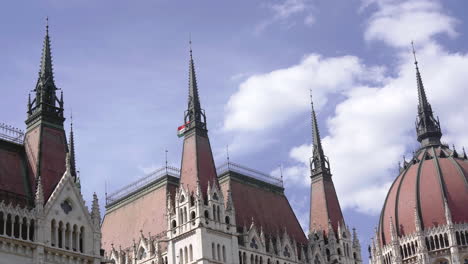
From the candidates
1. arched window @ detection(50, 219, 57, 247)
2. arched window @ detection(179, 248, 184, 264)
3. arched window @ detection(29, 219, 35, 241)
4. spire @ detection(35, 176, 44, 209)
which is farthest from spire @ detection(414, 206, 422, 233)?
arched window @ detection(29, 219, 35, 241)

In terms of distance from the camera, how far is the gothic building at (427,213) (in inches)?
4080

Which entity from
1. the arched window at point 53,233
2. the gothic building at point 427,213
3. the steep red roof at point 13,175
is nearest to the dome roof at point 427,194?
the gothic building at point 427,213

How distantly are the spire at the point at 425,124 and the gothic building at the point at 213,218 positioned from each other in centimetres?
2858

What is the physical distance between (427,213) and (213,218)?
135 feet

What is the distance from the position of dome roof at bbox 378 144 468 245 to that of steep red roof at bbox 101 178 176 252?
37451 millimetres

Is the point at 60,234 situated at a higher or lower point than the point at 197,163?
lower

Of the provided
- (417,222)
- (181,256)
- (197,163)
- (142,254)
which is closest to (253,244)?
(181,256)

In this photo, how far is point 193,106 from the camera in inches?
3105

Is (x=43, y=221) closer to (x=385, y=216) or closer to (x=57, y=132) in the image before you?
(x=57, y=132)

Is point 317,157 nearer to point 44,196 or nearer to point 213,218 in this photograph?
point 213,218

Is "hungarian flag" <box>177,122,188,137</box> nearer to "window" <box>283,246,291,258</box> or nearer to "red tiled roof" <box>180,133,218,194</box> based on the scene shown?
"red tiled roof" <box>180,133,218,194</box>

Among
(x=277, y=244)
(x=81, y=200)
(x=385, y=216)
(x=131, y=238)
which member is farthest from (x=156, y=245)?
(x=385, y=216)

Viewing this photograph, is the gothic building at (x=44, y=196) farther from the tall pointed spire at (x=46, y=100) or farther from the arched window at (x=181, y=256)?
the arched window at (x=181, y=256)

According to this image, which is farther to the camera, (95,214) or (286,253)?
(286,253)
